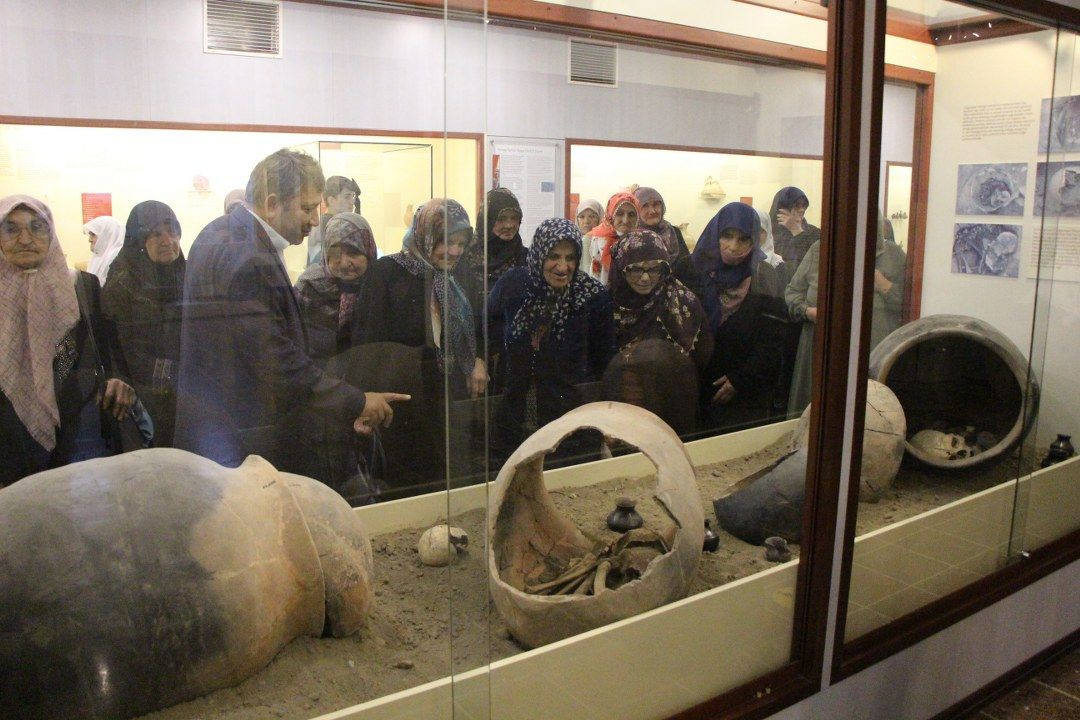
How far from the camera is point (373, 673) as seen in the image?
1.89 metres

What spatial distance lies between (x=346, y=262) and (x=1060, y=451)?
3.57 m

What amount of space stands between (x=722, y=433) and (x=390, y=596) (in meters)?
1.34

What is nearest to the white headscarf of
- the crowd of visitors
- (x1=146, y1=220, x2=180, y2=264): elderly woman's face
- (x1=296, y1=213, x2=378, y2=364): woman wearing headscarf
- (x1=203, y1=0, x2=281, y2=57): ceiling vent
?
the crowd of visitors

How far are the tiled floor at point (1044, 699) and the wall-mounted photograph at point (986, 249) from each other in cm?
166

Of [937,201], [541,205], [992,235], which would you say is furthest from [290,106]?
[992,235]

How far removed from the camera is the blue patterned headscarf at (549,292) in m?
2.20

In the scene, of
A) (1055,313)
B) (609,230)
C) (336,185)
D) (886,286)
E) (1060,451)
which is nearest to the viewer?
(336,185)

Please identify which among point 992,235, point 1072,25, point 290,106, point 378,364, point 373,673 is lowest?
point 373,673

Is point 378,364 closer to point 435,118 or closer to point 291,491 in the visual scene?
point 291,491

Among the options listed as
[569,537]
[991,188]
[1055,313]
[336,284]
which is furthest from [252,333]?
[1055,313]

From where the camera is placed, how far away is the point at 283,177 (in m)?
1.61

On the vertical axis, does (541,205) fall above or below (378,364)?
above

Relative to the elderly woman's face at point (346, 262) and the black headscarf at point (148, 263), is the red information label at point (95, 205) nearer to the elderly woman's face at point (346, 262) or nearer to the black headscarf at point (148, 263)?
the black headscarf at point (148, 263)

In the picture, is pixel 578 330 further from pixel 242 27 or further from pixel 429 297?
pixel 242 27
